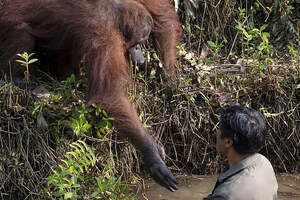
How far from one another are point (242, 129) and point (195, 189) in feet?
6.40

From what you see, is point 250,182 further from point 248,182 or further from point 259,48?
point 259,48

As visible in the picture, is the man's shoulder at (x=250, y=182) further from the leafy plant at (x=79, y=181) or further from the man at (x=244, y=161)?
the leafy plant at (x=79, y=181)

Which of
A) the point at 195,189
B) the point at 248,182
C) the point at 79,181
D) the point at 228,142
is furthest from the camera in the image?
the point at 195,189

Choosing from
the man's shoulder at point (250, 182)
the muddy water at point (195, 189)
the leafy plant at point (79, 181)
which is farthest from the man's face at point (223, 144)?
the muddy water at point (195, 189)

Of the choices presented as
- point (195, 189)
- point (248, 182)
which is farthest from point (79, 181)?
point (248, 182)

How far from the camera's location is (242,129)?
2.54 metres

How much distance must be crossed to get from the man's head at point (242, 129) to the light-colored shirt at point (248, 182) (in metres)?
0.07

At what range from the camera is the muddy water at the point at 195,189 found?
4.22 m

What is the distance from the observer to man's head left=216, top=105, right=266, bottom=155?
2545 mm

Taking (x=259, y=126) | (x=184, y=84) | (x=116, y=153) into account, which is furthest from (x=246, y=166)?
(x=184, y=84)

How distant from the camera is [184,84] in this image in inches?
181

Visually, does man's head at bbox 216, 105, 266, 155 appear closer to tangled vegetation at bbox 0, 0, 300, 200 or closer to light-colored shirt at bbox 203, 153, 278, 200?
light-colored shirt at bbox 203, 153, 278, 200

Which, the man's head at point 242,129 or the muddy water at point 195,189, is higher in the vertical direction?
the man's head at point 242,129

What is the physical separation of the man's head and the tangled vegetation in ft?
3.28
